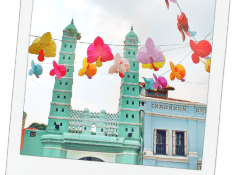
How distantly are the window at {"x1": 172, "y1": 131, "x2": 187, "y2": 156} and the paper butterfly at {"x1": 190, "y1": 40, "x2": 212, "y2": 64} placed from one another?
46.5 inches

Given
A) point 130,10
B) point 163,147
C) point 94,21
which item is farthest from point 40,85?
point 163,147

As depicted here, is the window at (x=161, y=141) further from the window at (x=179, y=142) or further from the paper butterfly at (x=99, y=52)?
the paper butterfly at (x=99, y=52)

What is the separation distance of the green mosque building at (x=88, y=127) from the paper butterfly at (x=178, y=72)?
551 mm

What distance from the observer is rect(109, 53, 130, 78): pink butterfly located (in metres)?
4.82

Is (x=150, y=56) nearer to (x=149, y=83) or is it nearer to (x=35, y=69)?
(x=149, y=83)

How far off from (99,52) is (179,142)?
6.32 ft

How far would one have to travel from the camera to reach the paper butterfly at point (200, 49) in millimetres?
4645

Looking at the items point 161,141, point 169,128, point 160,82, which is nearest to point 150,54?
point 160,82

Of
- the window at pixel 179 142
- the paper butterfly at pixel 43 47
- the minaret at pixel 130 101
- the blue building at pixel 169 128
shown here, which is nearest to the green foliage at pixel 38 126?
the paper butterfly at pixel 43 47

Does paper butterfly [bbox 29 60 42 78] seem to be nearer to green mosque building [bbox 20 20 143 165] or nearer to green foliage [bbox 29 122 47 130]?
green mosque building [bbox 20 20 143 165]

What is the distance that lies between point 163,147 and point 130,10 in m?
2.23

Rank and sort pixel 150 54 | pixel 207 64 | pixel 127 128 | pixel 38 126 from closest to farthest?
pixel 207 64, pixel 150 54, pixel 38 126, pixel 127 128

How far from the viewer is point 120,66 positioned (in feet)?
16.0

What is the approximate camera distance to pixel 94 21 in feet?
15.8
